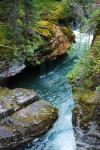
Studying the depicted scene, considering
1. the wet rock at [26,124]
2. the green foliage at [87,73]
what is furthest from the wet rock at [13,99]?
the green foliage at [87,73]

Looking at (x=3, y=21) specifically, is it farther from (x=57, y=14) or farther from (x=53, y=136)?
(x=53, y=136)

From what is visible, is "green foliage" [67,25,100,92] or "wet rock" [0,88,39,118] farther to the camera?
"wet rock" [0,88,39,118]

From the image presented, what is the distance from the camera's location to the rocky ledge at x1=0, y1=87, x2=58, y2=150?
655 inches

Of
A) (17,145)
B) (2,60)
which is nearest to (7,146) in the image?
(17,145)

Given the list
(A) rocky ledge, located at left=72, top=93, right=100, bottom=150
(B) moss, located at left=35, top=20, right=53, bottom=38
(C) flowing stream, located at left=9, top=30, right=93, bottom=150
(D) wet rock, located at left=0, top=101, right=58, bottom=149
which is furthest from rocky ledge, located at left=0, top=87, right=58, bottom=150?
(B) moss, located at left=35, top=20, right=53, bottom=38

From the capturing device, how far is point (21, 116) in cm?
1747

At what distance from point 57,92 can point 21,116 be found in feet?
12.4

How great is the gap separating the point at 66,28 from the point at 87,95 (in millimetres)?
11546

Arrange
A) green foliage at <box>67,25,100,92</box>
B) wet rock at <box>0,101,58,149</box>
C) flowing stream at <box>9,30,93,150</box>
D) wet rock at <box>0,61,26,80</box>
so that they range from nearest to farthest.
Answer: green foliage at <box>67,25,100,92</box>, wet rock at <box>0,101,58,149</box>, flowing stream at <box>9,30,93,150</box>, wet rock at <box>0,61,26,80</box>

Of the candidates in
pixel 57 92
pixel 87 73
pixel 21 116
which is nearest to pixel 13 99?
pixel 21 116

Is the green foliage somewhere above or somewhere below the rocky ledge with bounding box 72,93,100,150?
above

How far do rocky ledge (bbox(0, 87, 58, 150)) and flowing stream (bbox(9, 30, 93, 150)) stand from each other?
39cm

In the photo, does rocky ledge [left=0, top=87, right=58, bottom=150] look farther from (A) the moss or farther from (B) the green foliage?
(A) the moss

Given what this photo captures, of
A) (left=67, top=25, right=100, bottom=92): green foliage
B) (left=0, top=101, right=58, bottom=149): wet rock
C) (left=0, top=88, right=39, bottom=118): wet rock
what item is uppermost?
(left=67, top=25, right=100, bottom=92): green foliage
